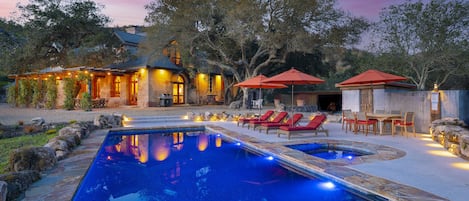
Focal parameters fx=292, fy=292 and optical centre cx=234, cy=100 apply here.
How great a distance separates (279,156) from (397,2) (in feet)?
70.7

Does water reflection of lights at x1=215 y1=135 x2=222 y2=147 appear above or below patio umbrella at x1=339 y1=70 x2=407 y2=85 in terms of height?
below

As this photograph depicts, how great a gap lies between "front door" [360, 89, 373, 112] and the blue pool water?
20.9ft

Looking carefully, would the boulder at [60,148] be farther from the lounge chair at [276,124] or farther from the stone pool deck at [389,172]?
the lounge chair at [276,124]

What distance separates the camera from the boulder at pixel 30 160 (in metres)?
5.12

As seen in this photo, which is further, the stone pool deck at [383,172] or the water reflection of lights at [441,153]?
the water reflection of lights at [441,153]

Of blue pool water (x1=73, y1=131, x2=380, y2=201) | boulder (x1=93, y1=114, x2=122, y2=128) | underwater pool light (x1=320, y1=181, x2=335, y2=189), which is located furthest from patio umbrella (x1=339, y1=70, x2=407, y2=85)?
boulder (x1=93, y1=114, x2=122, y2=128)

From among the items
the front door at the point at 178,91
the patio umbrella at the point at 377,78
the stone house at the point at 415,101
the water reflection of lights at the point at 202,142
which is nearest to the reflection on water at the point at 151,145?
the water reflection of lights at the point at 202,142

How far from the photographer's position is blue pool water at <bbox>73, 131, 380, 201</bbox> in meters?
4.68

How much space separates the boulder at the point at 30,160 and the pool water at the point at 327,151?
5.56 m

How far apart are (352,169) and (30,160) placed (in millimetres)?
5775

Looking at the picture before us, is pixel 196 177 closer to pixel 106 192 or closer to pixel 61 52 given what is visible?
pixel 106 192

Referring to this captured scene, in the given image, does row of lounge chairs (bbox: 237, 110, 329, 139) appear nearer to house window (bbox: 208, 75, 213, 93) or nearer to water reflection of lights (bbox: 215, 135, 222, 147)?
water reflection of lights (bbox: 215, 135, 222, 147)

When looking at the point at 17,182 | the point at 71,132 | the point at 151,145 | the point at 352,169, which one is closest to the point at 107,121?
the point at 71,132

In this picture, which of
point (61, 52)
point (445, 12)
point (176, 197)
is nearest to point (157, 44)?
point (61, 52)
